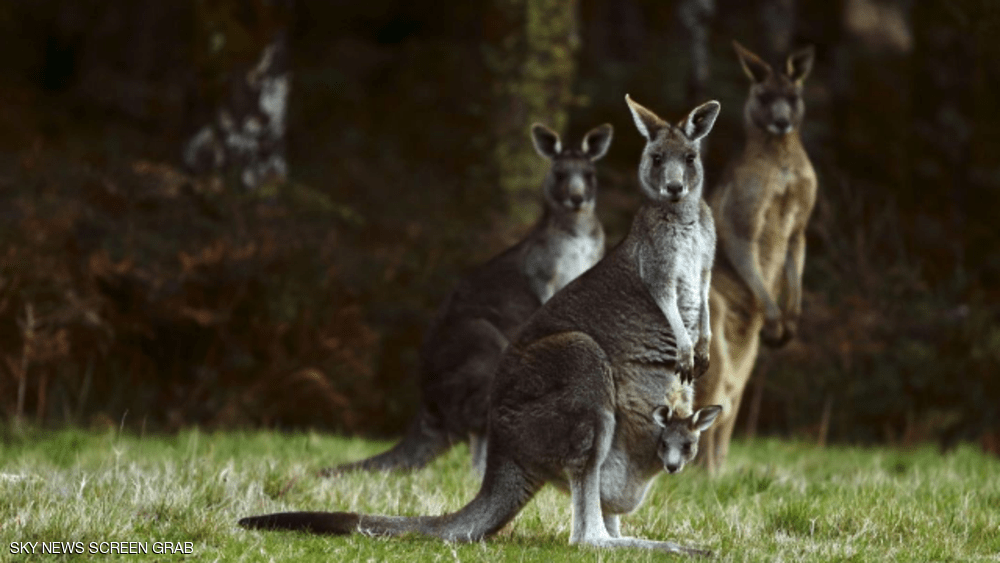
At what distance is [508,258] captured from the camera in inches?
336

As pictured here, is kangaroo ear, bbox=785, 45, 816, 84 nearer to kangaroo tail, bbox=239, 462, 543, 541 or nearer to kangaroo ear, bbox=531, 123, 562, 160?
kangaroo ear, bbox=531, 123, 562, 160

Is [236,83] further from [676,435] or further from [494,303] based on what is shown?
[676,435]

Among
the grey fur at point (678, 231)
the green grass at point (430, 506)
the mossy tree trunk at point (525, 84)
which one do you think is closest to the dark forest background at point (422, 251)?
the mossy tree trunk at point (525, 84)

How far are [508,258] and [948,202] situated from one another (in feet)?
25.1

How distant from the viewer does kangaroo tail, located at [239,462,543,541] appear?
5.52 m

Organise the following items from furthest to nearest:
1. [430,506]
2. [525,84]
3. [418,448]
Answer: [525,84] < [418,448] < [430,506]

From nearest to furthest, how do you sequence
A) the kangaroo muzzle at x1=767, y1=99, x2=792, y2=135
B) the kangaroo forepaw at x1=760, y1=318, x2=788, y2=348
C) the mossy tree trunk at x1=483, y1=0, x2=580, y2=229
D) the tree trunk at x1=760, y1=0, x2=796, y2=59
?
1. the kangaroo muzzle at x1=767, y1=99, x2=792, y2=135
2. the kangaroo forepaw at x1=760, y1=318, x2=788, y2=348
3. the mossy tree trunk at x1=483, y1=0, x2=580, y2=229
4. the tree trunk at x1=760, y1=0, x2=796, y2=59

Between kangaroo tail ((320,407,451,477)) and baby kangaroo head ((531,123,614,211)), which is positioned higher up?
baby kangaroo head ((531,123,614,211))

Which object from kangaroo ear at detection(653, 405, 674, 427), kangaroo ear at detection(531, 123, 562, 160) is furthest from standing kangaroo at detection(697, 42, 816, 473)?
kangaroo ear at detection(653, 405, 674, 427)

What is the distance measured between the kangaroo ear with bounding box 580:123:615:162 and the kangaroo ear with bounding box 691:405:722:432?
286 cm

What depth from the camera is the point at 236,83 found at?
39.2 ft

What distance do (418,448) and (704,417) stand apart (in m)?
2.88

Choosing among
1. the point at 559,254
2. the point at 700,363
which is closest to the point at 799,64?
the point at 559,254

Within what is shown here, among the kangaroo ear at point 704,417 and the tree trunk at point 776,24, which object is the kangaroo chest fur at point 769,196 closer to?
the kangaroo ear at point 704,417
